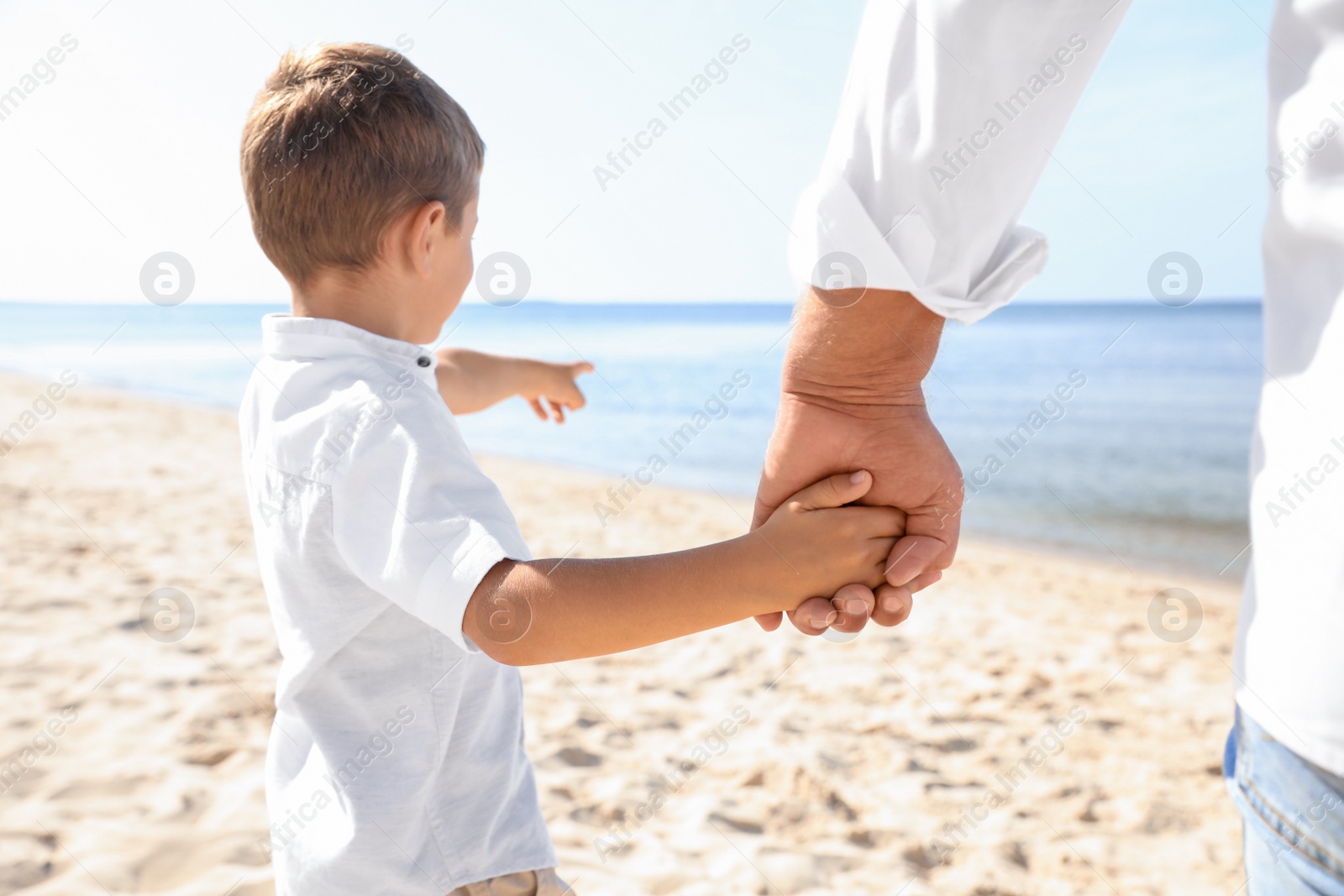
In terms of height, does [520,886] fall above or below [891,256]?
below

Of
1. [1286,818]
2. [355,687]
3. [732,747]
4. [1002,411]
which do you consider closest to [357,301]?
[355,687]

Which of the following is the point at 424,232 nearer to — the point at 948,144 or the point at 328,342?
the point at 328,342

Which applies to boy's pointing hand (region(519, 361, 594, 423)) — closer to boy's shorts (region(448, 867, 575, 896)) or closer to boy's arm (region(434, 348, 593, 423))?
boy's arm (region(434, 348, 593, 423))

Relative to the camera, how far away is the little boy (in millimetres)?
1134

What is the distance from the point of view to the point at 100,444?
372 inches

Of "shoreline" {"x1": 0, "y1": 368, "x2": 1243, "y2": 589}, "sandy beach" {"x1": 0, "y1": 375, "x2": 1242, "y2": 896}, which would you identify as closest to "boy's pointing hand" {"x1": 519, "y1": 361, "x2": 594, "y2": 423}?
"sandy beach" {"x1": 0, "y1": 375, "x2": 1242, "y2": 896}

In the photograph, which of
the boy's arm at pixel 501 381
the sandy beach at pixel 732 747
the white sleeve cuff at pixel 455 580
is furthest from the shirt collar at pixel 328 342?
the sandy beach at pixel 732 747

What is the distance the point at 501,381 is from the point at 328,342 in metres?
0.74

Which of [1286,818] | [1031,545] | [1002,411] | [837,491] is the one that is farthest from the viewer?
[1002,411]

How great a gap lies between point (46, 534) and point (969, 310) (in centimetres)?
603

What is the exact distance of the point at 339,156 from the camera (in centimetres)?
136

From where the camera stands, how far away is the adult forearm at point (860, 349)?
1171 mm

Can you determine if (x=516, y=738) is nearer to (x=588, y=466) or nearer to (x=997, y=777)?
(x=997, y=777)

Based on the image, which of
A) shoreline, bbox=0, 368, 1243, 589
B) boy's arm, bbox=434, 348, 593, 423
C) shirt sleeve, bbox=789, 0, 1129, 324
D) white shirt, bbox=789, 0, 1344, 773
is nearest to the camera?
white shirt, bbox=789, 0, 1344, 773
